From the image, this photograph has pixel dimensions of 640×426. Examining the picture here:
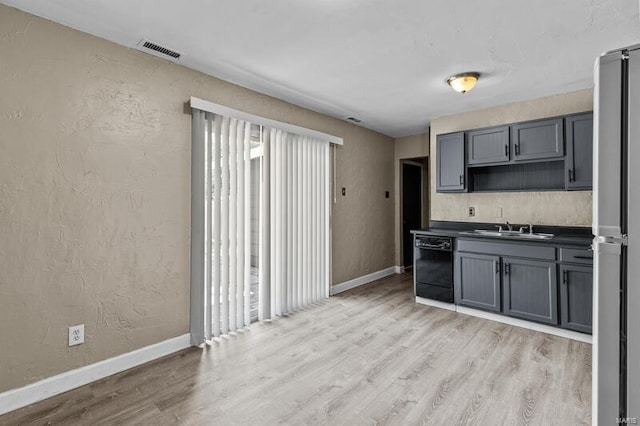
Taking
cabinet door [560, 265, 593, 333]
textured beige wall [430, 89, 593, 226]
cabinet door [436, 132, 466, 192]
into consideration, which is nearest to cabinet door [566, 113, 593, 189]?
textured beige wall [430, 89, 593, 226]

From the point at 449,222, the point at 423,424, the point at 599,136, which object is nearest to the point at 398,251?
the point at 449,222

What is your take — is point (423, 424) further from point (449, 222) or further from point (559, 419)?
point (449, 222)

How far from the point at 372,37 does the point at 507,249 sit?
2541mm

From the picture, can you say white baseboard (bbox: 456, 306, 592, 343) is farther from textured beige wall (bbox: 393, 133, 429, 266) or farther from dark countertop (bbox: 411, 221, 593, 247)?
textured beige wall (bbox: 393, 133, 429, 266)

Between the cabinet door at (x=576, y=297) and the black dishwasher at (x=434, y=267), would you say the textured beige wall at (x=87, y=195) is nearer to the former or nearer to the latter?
the black dishwasher at (x=434, y=267)

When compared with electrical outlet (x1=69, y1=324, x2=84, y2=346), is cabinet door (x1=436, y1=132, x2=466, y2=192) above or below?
above

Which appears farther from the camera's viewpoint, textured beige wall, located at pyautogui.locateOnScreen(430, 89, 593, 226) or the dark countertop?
textured beige wall, located at pyautogui.locateOnScreen(430, 89, 593, 226)

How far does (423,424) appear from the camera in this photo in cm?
192

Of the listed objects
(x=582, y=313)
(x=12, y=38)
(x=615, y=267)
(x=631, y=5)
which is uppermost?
(x=631, y=5)

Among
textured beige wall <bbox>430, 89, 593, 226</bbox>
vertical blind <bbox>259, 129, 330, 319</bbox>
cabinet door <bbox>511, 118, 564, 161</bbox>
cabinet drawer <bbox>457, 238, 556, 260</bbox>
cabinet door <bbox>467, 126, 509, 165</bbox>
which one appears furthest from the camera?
cabinet door <bbox>467, 126, 509, 165</bbox>

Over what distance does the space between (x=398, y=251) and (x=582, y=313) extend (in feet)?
10.2

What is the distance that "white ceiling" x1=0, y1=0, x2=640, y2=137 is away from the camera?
2117mm

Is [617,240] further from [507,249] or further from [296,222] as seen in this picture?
[296,222]

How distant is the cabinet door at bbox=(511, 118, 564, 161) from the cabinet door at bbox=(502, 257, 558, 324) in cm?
122
